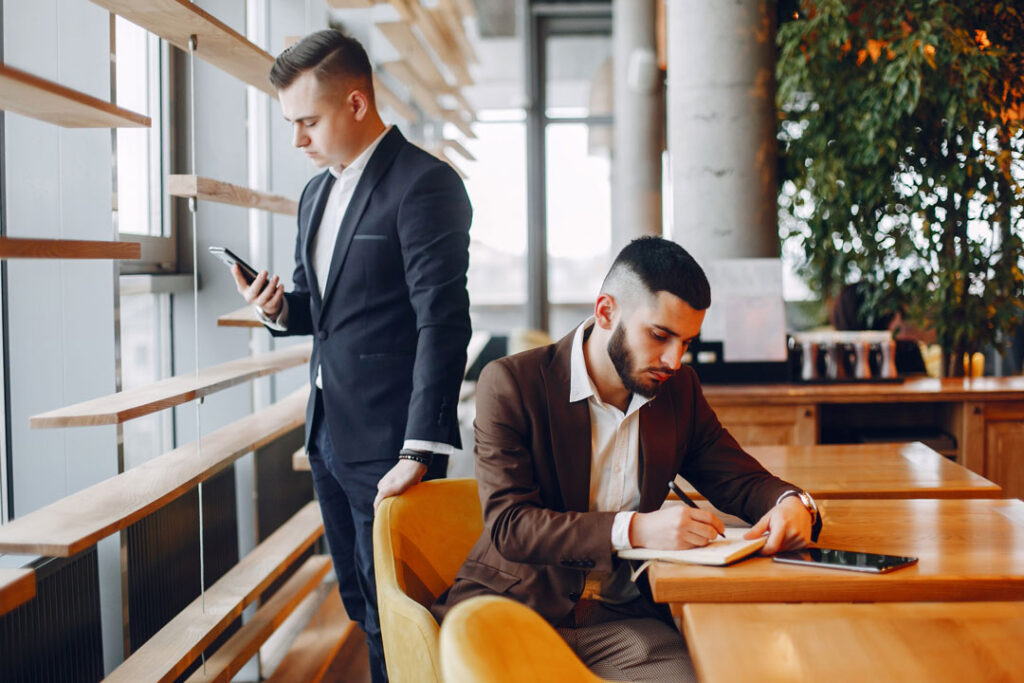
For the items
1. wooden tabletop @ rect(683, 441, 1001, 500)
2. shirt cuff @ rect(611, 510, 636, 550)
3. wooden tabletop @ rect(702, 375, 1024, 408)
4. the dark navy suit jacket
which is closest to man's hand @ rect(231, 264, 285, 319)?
the dark navy suit jacket

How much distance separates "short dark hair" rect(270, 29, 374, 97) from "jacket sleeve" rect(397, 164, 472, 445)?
0.31 m

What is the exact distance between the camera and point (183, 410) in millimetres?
3465

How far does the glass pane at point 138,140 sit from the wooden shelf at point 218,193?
1.78 feet

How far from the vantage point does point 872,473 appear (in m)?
2.59

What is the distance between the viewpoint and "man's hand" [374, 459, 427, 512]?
6.57 ft

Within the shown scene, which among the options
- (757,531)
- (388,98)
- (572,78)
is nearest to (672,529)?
(757,531)

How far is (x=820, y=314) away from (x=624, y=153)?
2.52 m

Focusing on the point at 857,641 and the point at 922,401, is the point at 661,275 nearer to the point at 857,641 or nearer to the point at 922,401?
the point at 857,641

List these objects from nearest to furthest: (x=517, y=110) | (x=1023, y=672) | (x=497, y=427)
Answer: (x=1023, y=672) → (x=497, y=427) → (x=517, y=110)

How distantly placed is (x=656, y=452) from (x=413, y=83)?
286cm

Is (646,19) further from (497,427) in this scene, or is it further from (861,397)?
(497,427)

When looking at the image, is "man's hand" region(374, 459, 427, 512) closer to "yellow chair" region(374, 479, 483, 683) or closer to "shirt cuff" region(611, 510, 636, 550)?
"yellow chair" region(374, 479, 483, 683)

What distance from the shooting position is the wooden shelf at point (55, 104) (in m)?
1.47

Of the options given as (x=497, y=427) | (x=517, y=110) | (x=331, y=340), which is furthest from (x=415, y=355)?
(x=517, y=110)
